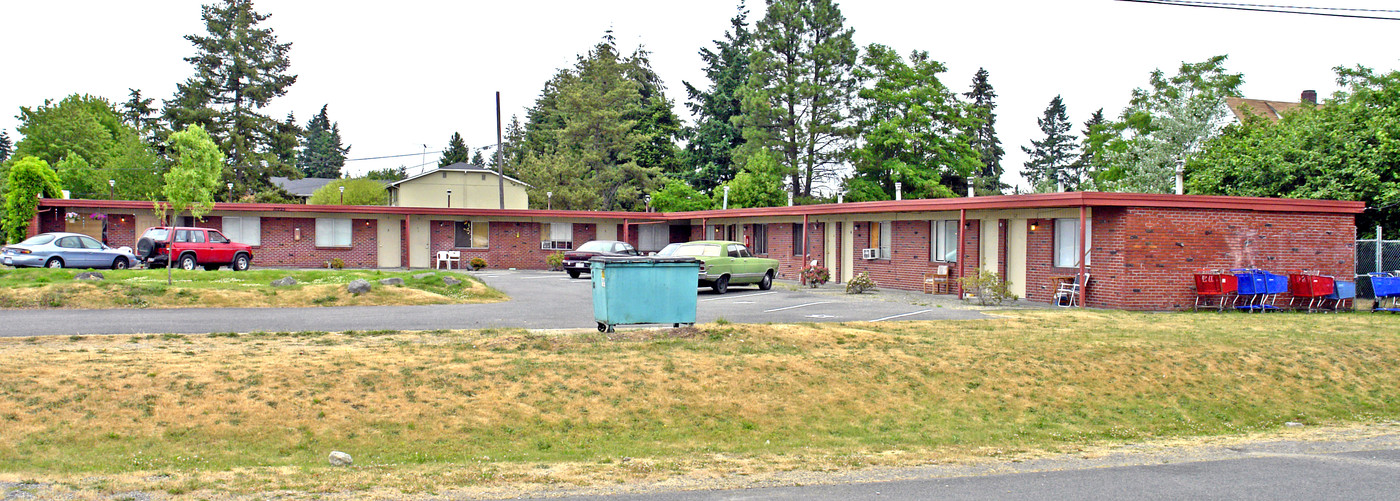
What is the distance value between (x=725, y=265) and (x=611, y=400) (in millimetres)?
15931

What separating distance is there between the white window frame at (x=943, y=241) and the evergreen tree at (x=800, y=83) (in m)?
25.8

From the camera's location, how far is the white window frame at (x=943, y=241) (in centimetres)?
2631

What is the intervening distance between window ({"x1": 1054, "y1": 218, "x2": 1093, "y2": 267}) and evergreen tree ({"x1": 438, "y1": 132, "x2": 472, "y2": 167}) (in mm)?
66893

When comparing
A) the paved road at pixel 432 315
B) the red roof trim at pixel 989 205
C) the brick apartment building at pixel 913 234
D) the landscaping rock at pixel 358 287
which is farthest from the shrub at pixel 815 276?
the landscaping rock at pixel 358 287

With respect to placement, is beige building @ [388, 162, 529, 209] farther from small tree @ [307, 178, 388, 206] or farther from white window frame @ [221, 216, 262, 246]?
white window frame @ [221, 216, 262, 246]

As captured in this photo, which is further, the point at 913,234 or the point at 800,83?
the point at 800,83

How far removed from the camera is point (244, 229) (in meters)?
36.2

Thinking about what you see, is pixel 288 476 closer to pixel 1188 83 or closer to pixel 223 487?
pixel 223 487

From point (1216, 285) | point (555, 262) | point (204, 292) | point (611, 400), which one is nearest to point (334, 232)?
point (555, 262)

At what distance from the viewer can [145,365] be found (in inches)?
427

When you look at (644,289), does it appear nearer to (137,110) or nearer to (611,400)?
(611,400)

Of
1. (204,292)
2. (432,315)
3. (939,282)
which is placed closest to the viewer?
(432,315)

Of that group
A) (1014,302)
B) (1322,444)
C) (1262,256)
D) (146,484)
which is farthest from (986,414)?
(1262,256)

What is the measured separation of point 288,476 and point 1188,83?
4906cm
